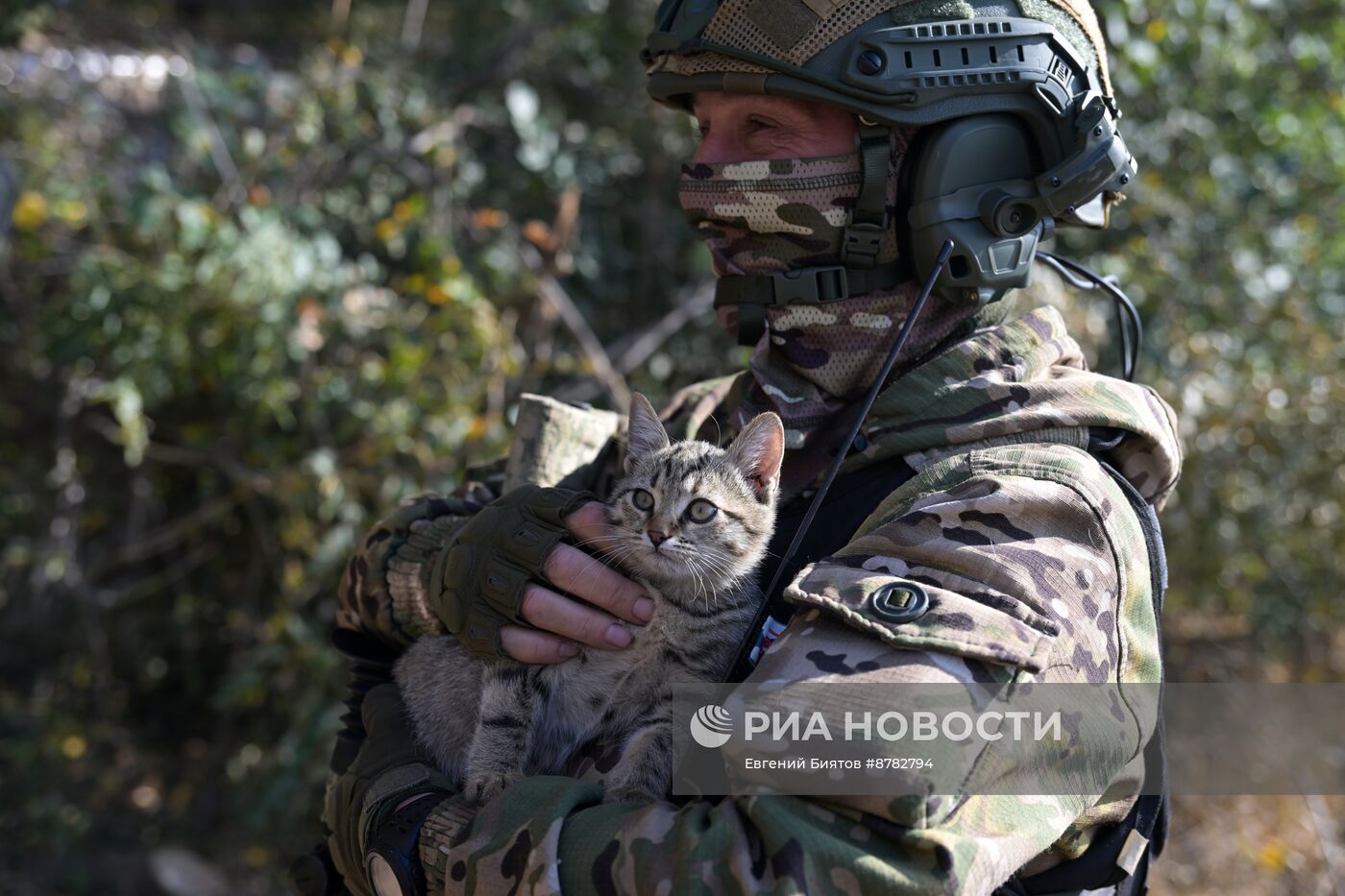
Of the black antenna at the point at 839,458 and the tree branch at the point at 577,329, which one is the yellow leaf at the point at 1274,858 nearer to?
the tree branch at the point at 577,329

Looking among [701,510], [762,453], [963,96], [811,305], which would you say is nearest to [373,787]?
[701,510]

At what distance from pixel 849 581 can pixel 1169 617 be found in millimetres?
6200

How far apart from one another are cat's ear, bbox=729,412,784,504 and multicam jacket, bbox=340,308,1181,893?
198mm

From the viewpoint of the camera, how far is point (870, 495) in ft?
7.43

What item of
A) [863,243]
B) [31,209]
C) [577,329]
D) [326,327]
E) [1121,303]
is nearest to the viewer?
[863,243]

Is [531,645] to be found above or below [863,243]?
below

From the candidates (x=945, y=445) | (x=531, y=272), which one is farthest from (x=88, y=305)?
(x=945, y=445)

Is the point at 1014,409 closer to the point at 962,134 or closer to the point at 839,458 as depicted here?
the point at 839,458

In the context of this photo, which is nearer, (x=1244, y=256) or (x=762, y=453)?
(x=762, y=453)

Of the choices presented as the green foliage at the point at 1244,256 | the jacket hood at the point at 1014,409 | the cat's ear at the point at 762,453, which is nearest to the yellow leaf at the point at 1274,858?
the green foliage at the point at 1244,256

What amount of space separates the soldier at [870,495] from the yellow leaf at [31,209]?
311cm

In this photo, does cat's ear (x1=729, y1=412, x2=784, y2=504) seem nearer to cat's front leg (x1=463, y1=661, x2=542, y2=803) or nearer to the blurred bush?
cat's front leg (x1=463, y1=661, x2=542, y2=803)

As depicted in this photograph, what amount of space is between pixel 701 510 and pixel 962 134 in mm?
997

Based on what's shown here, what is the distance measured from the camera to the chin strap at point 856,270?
2.43 meters
